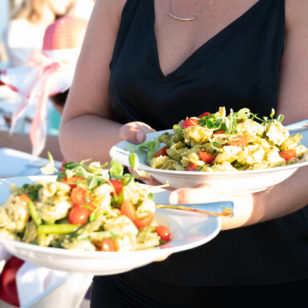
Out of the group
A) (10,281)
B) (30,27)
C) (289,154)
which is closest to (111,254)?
(289,154)

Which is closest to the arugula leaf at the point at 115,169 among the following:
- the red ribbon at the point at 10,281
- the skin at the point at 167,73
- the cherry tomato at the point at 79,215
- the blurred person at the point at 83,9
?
the cherry tomato at the point at 79,215

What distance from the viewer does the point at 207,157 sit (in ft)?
4.46

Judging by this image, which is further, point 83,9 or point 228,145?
point 83,9

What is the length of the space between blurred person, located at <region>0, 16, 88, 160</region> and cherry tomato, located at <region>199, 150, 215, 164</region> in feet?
6.94

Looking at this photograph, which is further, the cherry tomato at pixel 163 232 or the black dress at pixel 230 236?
the black dress at pixel 230 236

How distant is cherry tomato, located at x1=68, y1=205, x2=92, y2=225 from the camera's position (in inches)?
42.3

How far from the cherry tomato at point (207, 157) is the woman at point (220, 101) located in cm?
21

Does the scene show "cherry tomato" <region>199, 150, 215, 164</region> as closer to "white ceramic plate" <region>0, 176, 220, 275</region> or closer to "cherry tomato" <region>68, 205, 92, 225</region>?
"white ceramic plate" <region>0, 176, 220, 275</region>

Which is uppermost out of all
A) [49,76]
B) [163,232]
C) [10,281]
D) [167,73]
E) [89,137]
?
[167,73]

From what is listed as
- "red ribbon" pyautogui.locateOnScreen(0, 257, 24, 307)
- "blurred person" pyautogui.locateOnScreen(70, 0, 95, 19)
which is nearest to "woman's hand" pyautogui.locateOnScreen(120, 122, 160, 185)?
"red ribbon" pyautogui.locateOnScreen(0, 257, 24, 307)

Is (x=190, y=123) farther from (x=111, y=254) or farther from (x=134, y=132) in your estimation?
(x=111, y=254)

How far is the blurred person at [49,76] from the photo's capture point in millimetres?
3326

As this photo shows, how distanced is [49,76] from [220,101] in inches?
74.9

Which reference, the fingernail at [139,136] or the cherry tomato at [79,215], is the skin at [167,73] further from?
the cherry tomato at [79,215]
